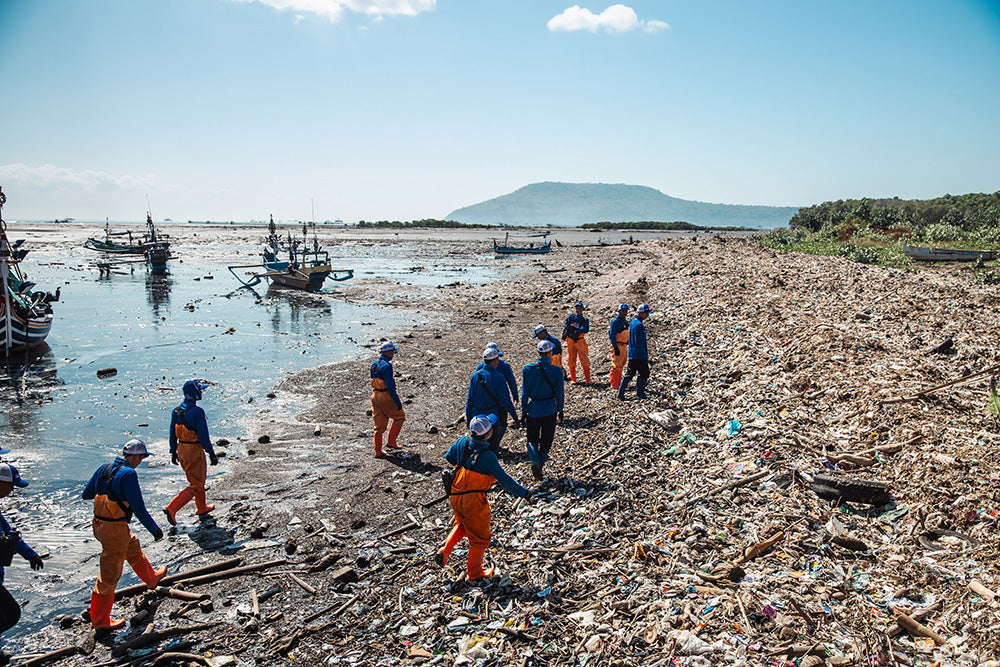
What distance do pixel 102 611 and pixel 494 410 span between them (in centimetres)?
528

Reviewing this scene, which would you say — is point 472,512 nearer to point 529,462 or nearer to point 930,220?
point 529,462

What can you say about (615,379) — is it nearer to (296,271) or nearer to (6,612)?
(6,612)

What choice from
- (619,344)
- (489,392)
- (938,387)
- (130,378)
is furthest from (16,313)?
(938,387)

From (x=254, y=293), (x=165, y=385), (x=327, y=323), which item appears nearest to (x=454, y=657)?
(x=165, y=385)

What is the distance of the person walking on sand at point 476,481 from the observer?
19.7 feet

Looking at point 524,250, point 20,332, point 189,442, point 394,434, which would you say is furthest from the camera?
point 524,250

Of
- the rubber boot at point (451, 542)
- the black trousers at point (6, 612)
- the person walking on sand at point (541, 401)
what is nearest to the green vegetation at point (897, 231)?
the person walking on sand at point (541, 401)

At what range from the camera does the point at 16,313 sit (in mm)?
19562

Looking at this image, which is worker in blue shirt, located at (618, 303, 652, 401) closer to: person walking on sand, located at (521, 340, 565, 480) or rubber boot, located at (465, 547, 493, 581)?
person walking on sand, located at (521, 340, 565, 480)

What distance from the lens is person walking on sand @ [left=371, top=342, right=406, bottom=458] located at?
993 cm

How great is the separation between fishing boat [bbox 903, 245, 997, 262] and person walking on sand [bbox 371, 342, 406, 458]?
24.5 meters

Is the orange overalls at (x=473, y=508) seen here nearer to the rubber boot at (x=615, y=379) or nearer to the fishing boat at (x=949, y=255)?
the rubber boot at (x=615, y=379)

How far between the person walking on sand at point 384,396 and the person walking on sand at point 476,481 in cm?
407

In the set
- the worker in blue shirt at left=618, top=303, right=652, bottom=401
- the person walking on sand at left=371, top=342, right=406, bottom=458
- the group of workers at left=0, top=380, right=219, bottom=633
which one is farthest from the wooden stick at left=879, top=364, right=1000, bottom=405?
the group of workers at left=0, top=380, right=219, bottom=633
